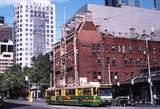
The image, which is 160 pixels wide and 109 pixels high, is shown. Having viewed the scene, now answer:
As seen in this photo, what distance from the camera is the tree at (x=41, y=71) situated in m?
104

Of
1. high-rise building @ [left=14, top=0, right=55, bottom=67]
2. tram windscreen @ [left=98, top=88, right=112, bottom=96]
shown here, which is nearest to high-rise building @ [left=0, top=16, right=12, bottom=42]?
high-rise building @ [left=14, top=0, right=55, bottom=67]

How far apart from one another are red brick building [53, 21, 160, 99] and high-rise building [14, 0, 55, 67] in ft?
192

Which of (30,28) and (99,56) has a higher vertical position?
(30,28)

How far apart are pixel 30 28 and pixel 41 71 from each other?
62849 millimetres

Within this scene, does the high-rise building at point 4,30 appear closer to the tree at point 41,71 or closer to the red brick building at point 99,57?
the tree at point 41,71

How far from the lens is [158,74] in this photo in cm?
5719

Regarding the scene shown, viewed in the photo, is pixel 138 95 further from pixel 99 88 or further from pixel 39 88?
pixel 39 88

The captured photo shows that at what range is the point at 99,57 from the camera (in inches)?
3204

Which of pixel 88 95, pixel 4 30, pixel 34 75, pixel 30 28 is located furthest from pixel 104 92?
pixel 30 28

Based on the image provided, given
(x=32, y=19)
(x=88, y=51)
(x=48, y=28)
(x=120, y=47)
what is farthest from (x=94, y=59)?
(x=32, y=19)

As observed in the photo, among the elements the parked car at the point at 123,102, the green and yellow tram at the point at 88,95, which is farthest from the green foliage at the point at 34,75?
the green and yellow tram at the point at 88,95

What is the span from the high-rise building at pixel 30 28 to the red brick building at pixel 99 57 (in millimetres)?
58473

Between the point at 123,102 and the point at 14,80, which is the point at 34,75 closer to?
the point at 14,80

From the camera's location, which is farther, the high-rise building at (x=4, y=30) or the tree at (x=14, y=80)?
the high-rise building at (x=4, y=30)
